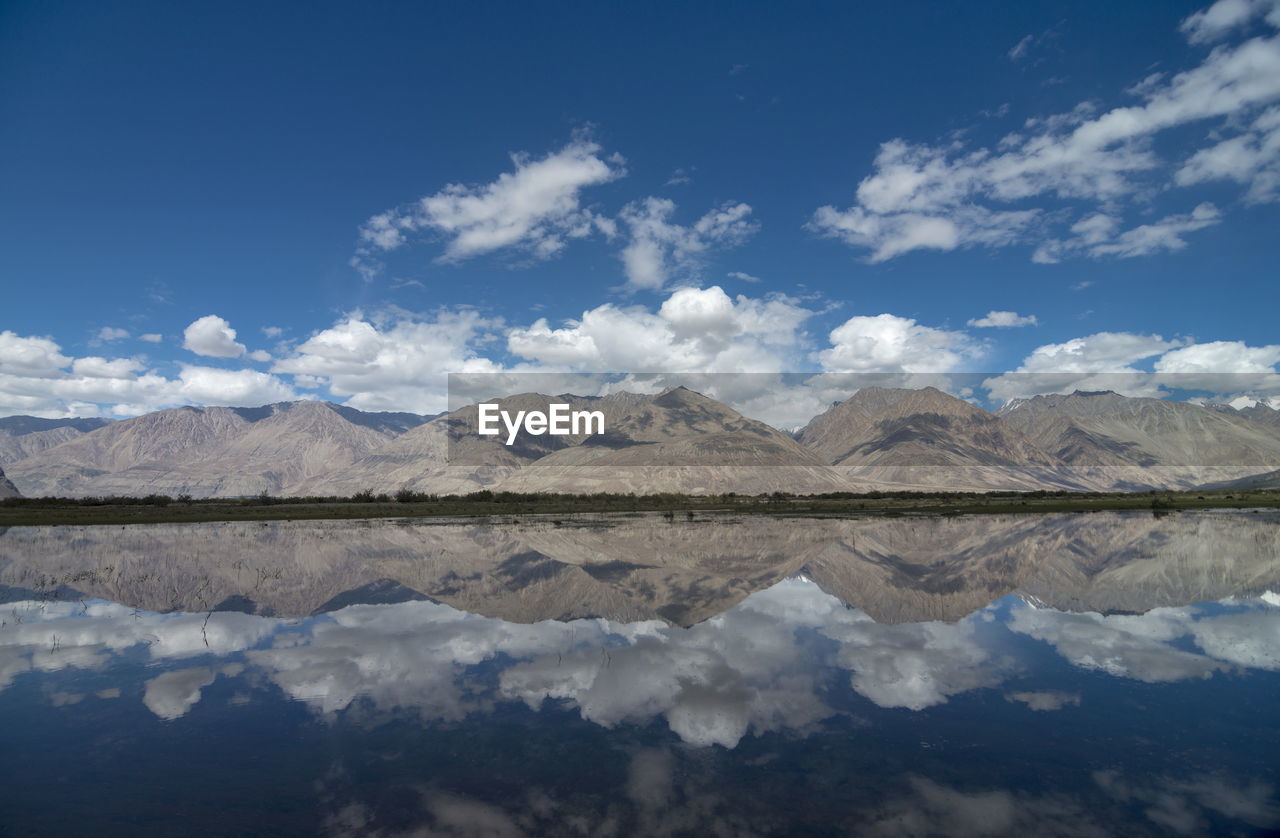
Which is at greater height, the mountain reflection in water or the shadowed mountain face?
the mountain reflection in water

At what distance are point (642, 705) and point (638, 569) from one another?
24.8m

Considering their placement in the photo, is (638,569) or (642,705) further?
(638,569)

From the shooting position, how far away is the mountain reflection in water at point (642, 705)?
31.9ft

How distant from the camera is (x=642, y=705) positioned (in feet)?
47.7

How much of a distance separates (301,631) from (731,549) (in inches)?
1379

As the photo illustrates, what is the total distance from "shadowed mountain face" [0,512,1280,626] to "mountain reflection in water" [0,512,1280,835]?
18.5 inches

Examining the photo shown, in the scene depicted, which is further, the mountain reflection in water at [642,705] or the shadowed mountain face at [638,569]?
the shadowed mountain face at [638,569]

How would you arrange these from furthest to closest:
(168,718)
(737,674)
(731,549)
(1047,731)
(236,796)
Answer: (731,549) → (737,674) → (168,718) → (1047,731) → (236,796)

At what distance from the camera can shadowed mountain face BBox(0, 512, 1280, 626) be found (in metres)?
28.0

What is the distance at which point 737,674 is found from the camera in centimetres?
1692

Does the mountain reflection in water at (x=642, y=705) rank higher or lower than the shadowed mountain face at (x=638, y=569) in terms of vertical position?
higher

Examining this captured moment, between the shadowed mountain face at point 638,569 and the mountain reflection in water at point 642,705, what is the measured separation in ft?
1.55

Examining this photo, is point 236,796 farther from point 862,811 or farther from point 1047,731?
point 1047,731

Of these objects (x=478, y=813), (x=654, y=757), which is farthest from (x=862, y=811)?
(x=478, y=813)
